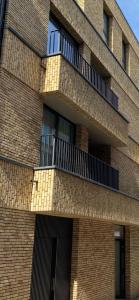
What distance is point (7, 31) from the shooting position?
8703mm

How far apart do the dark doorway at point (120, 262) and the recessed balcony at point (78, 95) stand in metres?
4.41

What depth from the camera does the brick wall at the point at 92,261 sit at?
11.3m

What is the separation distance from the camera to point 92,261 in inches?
482

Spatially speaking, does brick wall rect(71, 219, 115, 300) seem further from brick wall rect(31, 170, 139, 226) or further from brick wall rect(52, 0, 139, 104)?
brick wall rect(52, 0, 139, 104)

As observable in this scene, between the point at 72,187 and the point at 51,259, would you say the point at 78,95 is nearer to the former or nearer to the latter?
the point at 72,187

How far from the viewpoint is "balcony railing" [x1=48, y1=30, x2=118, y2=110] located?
36.2 ft

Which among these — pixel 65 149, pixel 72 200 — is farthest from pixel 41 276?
pixel 65 149

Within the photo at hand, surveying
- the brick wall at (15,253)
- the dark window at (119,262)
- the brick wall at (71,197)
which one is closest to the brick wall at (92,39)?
the brick wall at (71,197)

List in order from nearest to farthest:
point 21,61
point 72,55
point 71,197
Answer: point 21,61 → point 71,197 → point 72,55

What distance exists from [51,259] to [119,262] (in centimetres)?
652

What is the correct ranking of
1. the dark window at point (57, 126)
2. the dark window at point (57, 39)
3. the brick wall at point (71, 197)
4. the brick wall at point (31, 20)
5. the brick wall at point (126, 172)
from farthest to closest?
the brick wall at point (126, 172) → the dark window at point (57, 39) → the dark window at point (57, 126) → the brick wall at point (31, 20) → the brick wall at point (71, 197)

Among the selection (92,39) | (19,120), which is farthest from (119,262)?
(19,120)

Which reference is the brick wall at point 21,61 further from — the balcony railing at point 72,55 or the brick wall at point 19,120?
the balcony railing at point 72,55

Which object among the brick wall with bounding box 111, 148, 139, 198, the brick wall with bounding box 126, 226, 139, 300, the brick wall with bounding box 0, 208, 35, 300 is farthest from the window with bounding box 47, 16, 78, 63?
the brick wall with bounding box 126, 226, 139, 300
